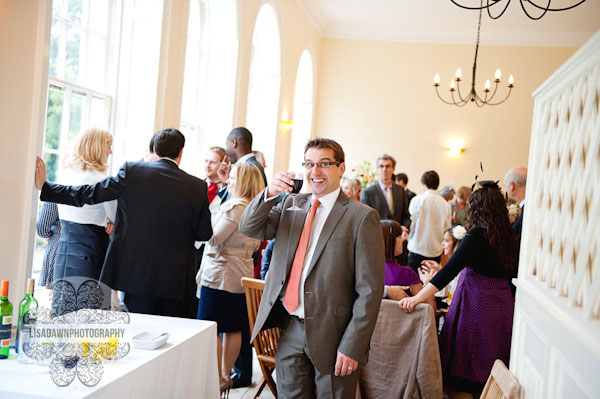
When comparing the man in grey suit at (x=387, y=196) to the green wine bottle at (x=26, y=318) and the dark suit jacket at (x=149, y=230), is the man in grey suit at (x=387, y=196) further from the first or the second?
the green wine bottle at (x=26, y=318)

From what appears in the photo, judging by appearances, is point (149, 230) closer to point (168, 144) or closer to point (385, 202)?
point (168, 144)

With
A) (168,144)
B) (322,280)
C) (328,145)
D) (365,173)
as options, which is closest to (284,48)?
(365,173)

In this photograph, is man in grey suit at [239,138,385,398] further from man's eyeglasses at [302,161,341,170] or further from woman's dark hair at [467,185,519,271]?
woman's dark hair at [467,185,519,271]

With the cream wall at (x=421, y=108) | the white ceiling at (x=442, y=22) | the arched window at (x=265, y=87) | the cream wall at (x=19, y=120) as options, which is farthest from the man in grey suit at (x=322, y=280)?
the cream wall at (x=421, y=108)

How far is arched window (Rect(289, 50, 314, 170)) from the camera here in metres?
11.8

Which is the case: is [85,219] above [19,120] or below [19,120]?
below

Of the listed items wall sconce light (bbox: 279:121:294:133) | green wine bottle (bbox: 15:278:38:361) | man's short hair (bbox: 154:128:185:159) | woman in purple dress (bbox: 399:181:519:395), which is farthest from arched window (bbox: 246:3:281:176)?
green wine bottle (bbox: 15:278:38:361)

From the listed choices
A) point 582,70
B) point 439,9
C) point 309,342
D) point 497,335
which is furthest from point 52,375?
point 439,9

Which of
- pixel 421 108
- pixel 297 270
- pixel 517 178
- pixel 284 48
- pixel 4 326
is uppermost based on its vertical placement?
pixel 284 48

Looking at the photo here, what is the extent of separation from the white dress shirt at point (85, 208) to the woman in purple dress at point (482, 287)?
1.99 metres

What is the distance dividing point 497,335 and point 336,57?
9764 millimetres

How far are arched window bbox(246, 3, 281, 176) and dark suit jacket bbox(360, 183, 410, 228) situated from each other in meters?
2.64

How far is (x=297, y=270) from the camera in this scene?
2504mm

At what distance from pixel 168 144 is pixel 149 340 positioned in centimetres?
141
